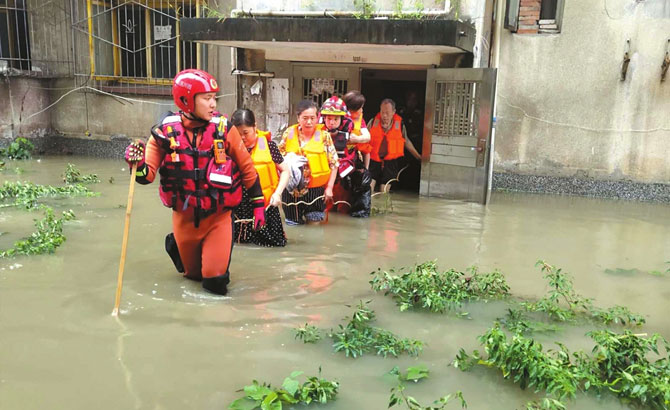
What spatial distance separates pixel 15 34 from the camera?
1288cm

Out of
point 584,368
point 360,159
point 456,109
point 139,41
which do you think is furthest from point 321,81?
point 584,368

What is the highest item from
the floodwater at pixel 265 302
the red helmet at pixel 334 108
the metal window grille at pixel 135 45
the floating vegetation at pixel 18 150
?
the metal window grille at pixel 135 45

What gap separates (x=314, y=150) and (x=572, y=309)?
345 centimetres

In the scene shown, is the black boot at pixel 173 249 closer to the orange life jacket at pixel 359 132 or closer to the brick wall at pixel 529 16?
the orange life jacket at pixel 359 132

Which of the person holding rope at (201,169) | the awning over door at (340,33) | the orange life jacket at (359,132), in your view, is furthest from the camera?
the awning over door at (340,33)

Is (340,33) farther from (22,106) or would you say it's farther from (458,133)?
(22,106)

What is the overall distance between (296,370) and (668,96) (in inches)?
334

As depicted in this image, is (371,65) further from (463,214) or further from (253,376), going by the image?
(253,376)

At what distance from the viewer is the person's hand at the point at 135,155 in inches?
169

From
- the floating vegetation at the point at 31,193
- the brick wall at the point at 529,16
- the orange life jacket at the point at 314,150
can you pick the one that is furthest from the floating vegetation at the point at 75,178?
the brick wall at the point at 529,16

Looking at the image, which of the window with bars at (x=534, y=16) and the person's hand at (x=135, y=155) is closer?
the person's hand at (x=135, y=155)

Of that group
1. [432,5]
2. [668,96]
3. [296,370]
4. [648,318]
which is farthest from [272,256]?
[668,96]

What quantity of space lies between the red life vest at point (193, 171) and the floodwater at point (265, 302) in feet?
2.64

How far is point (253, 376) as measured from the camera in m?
3.69
